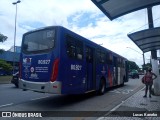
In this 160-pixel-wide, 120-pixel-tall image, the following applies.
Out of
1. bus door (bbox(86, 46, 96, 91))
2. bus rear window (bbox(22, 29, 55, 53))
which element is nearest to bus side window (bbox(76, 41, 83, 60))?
bus door (bbox(86, 46, 96, 91))

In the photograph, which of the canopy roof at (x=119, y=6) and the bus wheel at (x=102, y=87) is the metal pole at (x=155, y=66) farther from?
the canopy roof at (x=119, y=6)

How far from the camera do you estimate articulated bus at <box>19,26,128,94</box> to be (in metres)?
9.31

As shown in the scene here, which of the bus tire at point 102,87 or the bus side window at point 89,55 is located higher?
the bus side window at point 89,55

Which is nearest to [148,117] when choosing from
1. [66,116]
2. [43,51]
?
[66,116]

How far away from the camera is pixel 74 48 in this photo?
35.0 ft

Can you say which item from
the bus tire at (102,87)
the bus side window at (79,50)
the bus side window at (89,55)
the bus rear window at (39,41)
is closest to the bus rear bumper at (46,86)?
the bus rear window at (39,41)

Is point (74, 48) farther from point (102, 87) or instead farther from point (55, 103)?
point (102, 87)

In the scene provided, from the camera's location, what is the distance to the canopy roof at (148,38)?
12.2 metres

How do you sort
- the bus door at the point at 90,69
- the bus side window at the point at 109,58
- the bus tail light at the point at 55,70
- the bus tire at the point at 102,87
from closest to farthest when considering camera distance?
the bus tail light at the point at 55,70 < the bus door at the point at 90,69 < the bus tire at the point at 102,87 < the bus side window at the point at 109,58

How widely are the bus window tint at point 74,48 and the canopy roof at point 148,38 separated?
3.36 metres

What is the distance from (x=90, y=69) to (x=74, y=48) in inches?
92.2

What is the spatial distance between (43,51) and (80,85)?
260 cm

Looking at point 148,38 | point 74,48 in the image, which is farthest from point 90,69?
point 148,38

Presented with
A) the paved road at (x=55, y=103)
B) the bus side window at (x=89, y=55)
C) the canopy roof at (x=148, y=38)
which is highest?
the canopy roof at (x=148, y=38)
